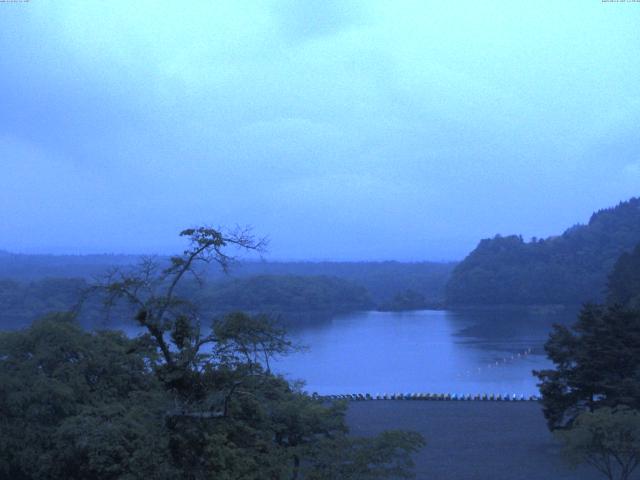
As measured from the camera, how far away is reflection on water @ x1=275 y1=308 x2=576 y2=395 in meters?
23.9

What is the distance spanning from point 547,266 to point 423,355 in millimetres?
31586

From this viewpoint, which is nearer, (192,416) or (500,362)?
(192,416)

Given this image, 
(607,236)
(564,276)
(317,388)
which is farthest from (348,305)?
(317,388)

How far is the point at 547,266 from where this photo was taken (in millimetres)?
60469

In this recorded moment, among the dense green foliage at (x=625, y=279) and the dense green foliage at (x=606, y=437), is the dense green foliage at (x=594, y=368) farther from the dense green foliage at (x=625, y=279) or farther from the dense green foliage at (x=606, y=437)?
the dense green foliage at (x=625, y=279)

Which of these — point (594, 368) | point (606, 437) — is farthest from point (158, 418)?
point (594, 368)

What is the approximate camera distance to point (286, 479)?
623cm

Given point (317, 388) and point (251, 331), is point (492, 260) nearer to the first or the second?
point (317, 388)

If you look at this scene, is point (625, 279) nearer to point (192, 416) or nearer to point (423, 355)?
point (423, 355)

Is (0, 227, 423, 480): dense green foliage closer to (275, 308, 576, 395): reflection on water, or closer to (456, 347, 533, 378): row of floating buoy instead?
(275, 308, 576, 395): reflection on water

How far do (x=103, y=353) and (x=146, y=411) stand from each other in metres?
4.25

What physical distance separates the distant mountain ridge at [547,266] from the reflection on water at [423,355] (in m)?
5.63

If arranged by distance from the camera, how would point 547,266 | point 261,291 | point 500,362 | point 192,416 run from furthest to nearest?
point 547,266 < point 261,291 < point 500,362 < point 192,416

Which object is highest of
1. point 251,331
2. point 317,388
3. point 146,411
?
point 251,331
